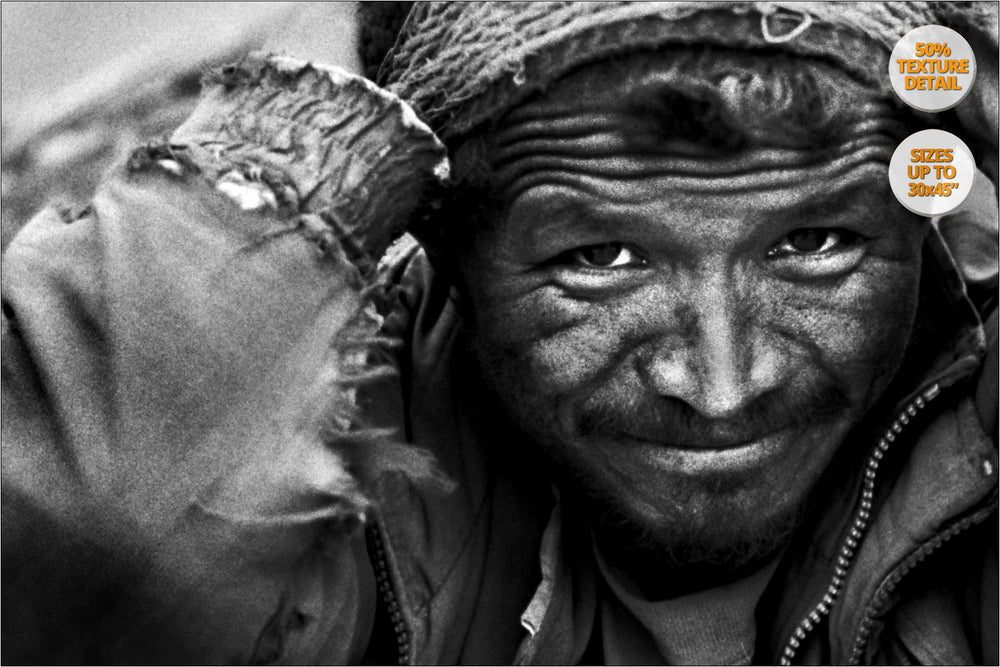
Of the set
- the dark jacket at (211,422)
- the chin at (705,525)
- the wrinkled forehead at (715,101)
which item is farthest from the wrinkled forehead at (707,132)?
the chin at (705,525)

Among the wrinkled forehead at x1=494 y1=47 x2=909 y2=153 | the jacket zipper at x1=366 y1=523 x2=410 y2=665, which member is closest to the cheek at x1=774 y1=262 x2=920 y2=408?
the wrinkled forehead at x1=494 y1=47 x2=909 y2=153

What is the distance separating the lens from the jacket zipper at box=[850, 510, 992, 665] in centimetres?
118

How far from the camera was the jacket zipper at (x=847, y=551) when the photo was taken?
1.22 meters

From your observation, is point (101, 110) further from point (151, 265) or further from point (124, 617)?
point (124, 617)

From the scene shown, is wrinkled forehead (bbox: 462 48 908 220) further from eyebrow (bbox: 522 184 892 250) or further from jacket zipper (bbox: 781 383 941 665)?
jacket zipper (bbox: 781 383 941 665)

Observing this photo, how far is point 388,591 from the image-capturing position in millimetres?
1204

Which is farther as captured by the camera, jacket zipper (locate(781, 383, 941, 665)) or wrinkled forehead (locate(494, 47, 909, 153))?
jacket zipper (locate(781, 383, 941, 665))

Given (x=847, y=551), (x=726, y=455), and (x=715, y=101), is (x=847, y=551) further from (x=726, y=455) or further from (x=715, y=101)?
(x=715, y=101)

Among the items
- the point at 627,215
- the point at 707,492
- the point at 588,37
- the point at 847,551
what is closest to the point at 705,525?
the point at 707,492

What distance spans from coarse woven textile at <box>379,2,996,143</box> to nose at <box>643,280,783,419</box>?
0.18 meters

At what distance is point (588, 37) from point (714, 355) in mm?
239

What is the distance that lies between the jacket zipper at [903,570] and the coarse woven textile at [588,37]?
0.34 meters

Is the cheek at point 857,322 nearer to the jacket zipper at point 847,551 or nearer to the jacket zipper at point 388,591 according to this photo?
the jacket zipper at point 847,551

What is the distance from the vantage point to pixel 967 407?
120 centimetres
